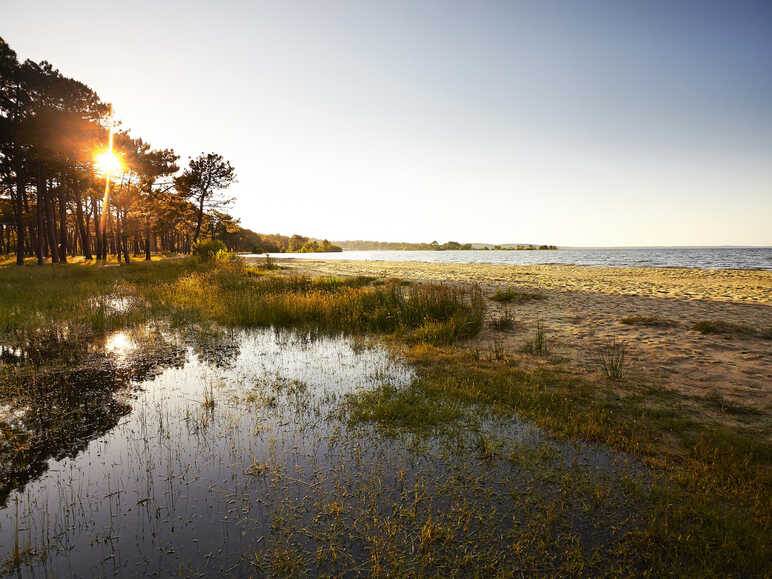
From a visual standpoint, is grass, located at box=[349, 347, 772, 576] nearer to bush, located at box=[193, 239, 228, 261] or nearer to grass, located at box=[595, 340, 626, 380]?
grass, located at box=[595, 340, 626, 380]

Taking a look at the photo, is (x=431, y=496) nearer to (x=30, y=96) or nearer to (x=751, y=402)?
(x=751, y=402)

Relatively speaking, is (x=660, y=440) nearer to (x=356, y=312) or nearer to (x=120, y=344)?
(x=356, y=312)

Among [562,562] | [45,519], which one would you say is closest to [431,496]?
[562,562]

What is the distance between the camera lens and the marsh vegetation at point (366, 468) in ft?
8.80

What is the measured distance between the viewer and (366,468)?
378cm

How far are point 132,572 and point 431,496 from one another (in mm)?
2484

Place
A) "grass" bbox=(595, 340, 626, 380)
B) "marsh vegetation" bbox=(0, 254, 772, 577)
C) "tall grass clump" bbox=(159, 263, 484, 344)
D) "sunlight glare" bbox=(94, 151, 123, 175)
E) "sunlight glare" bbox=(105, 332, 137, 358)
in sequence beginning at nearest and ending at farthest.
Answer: "marsh vegetation" bbox=(0, 254, 772, 577)
"grass" bbox=(595, 340, 626, 380)
"sunlight glare" bbox=(105, 332, 137, 358)
"tall grass clump" bbox=(159, 263, 484, 344)
"sunlight glare" bbox=(94, 151, 123, 175)

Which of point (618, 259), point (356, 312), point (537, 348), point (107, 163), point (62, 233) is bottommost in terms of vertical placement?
point (537, 348)

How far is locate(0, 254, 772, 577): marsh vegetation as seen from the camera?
268cm

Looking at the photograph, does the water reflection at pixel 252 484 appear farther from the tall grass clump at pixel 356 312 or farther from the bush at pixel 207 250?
the bush at pixel 207 250

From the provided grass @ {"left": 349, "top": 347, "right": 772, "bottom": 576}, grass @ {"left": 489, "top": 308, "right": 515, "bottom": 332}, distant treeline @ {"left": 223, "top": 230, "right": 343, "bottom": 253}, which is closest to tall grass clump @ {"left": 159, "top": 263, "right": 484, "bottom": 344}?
grass @ {"left": 489, "top": 308, "right": 515, "bottom": 332}

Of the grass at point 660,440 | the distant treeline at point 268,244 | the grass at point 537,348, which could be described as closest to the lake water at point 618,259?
the distant treeline at point 268,244

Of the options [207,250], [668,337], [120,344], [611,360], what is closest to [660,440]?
[611,360]

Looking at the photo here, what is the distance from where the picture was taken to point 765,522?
2.96 m
